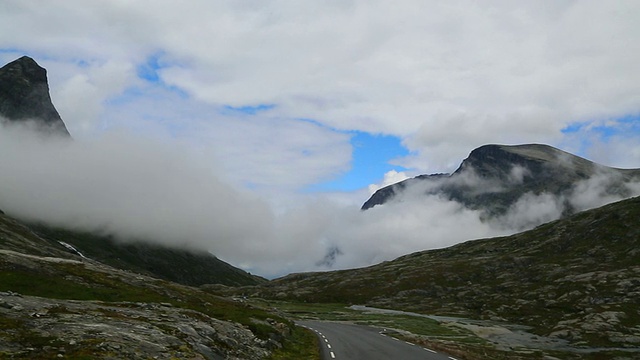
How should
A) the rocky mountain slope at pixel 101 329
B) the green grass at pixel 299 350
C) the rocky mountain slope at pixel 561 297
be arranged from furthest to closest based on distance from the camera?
the rocky mountain slope at pixel 561 297 → the green grass at pixel 299 350 → the rocky mountain slope at pixel 101 329

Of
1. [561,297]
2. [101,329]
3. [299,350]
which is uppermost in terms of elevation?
[561,297]

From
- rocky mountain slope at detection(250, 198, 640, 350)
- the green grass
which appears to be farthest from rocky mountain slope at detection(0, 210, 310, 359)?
rocky mountain slope at detection(250, 198, 640, 350)

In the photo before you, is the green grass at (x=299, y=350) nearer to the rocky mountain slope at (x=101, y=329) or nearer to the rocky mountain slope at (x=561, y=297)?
the rocky mountain slope at (x=101, y=329)

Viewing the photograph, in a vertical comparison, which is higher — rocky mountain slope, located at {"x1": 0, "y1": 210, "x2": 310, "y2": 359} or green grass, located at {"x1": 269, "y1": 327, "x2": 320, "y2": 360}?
rocky mountain slope, located at {"x1": 0, "y1": 210, "x2": 310, "y2": 359}

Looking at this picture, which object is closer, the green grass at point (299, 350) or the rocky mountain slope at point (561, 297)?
the green grass at point (299, 350)

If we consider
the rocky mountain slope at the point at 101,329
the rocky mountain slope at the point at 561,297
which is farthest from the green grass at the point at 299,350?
the rocky mountain slope at the point at 561,297

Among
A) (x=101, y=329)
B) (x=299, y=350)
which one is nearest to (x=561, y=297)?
(x=299, y=350)

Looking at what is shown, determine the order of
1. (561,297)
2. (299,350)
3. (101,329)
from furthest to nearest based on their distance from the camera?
(561,297) < (299,350) < (101,329)

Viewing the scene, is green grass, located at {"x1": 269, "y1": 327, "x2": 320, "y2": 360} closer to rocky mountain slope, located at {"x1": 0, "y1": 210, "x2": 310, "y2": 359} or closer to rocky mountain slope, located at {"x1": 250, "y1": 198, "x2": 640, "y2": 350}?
rocky mountain slope, located at {"x1": 0, "y1": 210, "x2": 310, "y2": 359}

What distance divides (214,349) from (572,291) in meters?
156

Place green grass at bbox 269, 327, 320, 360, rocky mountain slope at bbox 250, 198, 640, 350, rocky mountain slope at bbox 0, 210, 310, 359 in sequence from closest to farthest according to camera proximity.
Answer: rocky mountain slope at bbox 0, 210, 310, 359, green grass at bbox 269, 327, 320, 360, rocky mountain slope at bbox 250, 198, 640, 350

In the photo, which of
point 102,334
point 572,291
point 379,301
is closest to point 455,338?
point 102,334

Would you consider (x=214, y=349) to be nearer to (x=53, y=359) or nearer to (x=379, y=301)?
(x=53, y=359)

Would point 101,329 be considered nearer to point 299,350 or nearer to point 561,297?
point 299,350
